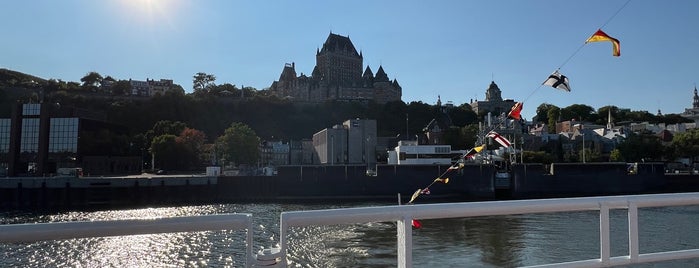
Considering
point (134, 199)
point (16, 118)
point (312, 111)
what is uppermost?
point (312, 111)

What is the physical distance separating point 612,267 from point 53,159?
3094 inches

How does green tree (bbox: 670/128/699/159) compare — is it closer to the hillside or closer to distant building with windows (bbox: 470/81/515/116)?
distant building with windows (bbox: 470/81/515/116)

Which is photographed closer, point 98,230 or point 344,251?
point 98,230

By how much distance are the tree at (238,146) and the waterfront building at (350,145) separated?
41.2 feet

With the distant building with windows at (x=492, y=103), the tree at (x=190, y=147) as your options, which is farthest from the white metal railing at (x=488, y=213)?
the distant building with windows at (x=492, y=103)

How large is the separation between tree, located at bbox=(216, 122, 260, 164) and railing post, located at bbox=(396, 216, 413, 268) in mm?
72330

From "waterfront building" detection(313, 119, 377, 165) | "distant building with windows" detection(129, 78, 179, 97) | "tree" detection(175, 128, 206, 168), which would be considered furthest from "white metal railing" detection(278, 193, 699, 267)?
"distant building with windows" detection(129, 78, 179, 97)

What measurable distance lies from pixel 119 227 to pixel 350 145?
3116 inches

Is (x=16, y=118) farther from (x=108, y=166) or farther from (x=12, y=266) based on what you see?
(x=12, y=266)

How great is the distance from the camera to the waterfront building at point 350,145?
8138cm

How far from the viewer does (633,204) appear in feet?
10.9

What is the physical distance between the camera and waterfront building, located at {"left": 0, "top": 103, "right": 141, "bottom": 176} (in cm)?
6303

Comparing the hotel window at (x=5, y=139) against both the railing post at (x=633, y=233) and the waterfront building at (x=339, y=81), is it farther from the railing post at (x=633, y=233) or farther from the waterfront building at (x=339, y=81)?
the waterfront building at (x=339, y=81)

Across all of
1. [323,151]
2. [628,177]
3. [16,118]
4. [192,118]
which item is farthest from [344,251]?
[192,118]
